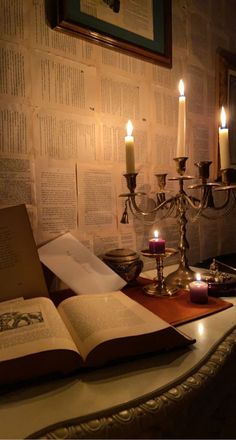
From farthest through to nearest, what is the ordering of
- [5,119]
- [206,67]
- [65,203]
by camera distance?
[206,67]
[65,203]
[5,119]

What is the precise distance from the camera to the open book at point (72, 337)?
1.36ft

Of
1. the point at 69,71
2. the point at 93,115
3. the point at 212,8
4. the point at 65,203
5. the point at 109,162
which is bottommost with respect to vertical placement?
the point at 65,203

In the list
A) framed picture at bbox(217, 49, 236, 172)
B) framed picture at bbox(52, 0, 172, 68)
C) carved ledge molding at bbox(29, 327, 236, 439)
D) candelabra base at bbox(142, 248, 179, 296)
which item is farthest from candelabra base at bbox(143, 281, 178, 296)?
framed picture at bbox(217, 49, 236, 172)

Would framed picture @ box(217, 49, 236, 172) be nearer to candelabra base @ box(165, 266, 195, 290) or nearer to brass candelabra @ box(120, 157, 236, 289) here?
brass candelabra @ box(120, 157, 236, 289)

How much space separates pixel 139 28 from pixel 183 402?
3.63 feet

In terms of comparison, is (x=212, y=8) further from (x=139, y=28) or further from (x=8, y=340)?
(x=8, y=340)

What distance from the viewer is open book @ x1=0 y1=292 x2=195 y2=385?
416mm

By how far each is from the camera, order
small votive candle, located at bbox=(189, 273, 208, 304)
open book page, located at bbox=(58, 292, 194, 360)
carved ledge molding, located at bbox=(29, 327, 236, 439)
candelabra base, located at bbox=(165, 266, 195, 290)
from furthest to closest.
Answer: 1. candelabra base, located at bbox=(165, 266, 195, 290)
2. small votive candle, located at bbox=(189, 273, 208, 304)
3. open book page, located at bbox=(58, 292, 194, 360)
4. carved ledge molding, located at bbox=(29, 327, 236, 439)

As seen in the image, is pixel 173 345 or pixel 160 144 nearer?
pixel 173 345

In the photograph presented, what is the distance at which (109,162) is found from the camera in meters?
0.98

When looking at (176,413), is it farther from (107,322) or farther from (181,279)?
(181,279)

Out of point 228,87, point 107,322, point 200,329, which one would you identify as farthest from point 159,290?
point 228,87

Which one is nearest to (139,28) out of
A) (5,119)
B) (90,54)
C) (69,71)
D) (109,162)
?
(90,54)

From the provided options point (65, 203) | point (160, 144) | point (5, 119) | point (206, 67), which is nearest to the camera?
point (5, 119)
